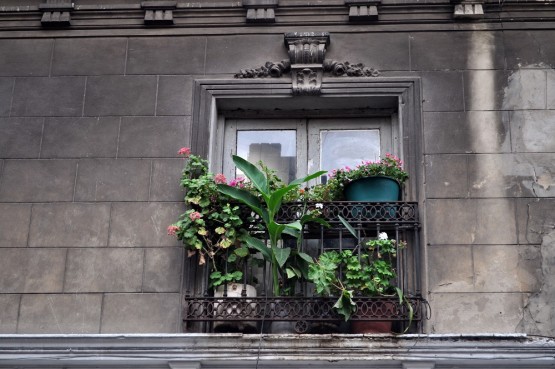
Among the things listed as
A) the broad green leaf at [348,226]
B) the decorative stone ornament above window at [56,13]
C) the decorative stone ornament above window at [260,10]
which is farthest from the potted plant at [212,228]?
the decorative stone ornament above window at [56,13]

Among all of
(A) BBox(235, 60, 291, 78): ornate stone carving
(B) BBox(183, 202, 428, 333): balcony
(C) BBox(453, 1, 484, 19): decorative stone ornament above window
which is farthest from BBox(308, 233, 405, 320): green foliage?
(C) BBox(453, 1, 484, 19): decorative stone ornament above window

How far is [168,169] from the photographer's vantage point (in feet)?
30.6

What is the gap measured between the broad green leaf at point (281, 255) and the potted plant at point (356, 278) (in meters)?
0.27

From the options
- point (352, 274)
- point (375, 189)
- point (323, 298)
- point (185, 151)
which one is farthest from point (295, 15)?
point (323, 298)

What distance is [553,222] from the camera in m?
8.89

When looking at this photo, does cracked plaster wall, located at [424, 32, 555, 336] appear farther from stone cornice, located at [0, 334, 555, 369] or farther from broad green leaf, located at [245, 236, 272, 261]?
broad green leaf, located at [245, 236, 272, 261]

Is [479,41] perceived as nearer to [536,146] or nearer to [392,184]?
[536,146]

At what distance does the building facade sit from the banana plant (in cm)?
74

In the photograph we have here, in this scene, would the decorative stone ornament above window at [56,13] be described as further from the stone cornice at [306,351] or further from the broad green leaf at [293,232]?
the stone cornice at [306,351]

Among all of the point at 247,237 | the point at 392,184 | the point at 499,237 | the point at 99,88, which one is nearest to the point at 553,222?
the point at 499,237

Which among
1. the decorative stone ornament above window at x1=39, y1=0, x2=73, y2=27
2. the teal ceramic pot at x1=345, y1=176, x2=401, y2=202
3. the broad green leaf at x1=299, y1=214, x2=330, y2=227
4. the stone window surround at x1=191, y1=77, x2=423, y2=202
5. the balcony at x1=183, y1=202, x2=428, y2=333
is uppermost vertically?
the decorative stone ornament above window at x1=39, y1=0, x2=73, y2=27

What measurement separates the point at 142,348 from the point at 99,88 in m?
3.11

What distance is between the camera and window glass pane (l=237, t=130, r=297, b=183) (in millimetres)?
9773

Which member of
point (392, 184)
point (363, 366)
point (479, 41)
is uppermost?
point (479, 41)
